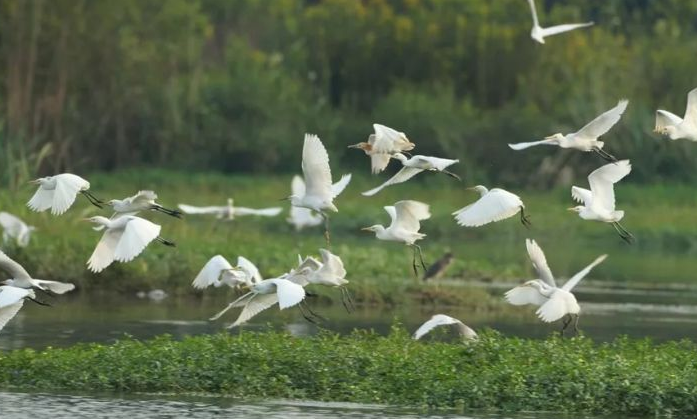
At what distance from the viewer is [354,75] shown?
42.4m

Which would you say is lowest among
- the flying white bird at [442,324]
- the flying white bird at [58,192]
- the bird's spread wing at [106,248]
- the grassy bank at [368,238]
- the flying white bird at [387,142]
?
the grassy bank at [368,238]

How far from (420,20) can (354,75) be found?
199 cm

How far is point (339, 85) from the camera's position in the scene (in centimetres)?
4278

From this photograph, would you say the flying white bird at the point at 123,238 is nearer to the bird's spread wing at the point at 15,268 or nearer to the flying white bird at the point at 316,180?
the bird's spread wing at the point at 15,268

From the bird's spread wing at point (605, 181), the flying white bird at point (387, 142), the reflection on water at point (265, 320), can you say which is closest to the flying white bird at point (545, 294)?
the bird's spread wing at point (605, 181)

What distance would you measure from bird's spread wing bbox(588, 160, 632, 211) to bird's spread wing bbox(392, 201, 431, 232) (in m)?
1.43

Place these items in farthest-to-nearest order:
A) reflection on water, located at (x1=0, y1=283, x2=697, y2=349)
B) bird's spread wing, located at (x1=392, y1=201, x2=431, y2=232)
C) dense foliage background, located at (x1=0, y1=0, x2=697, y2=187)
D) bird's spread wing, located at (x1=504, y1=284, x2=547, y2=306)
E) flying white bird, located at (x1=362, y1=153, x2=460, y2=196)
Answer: dense foliage background, located at (x1=0, y1=0, x2=697, y2=187)
reflection on water, located at (x1=0, y1=283, x2=697, y2=349)
bird's spread wing, located at (x1=392, y1=201, x2=431, y2=232)
flying white bird, located at (x1=362, y1=153, x2=460, y2=196)
bird's spread wing, located at (x1=504, y1=284, x2=547, y2=306)

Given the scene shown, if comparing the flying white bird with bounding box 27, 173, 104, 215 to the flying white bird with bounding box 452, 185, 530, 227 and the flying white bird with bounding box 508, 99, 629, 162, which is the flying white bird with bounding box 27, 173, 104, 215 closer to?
the flying white bird with bounding box 452, 185, 530, 227

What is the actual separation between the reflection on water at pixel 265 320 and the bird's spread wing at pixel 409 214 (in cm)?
196

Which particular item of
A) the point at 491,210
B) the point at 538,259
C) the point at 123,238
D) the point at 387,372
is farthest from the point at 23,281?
the point at 538,259

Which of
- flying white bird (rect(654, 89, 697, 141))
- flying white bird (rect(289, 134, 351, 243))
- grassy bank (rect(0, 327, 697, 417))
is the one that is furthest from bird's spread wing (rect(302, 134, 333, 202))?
flying white bird (rect(654, 89, 697, 141))

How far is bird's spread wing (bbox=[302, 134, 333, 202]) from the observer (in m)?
14.4

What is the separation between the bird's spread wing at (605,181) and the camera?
1494 centimetres

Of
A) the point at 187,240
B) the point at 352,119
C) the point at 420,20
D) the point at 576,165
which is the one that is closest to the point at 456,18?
the point at 420,20
